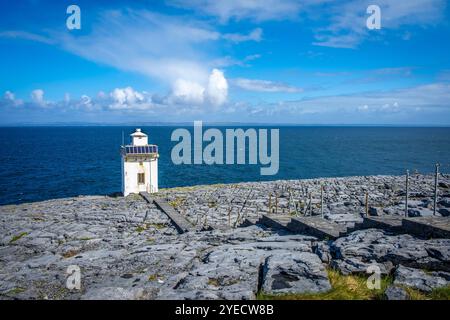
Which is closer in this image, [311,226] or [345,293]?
[345,293]

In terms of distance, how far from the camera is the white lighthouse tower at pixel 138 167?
34.5 meters

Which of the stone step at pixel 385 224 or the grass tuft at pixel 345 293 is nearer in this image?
the grass tuft at pixel 345 293

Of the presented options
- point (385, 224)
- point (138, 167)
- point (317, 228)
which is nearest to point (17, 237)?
point (317, 228)

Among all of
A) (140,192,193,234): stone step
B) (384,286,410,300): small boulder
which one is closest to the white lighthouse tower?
(140,192,193,234): stone step

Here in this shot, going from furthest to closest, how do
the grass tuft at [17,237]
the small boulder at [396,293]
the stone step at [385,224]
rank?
the grass tuft at [17,237]
the stone step at [385,224]
the small boulder at [396,293]

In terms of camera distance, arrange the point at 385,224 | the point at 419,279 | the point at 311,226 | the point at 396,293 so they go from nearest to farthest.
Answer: the point at 396,293, the point at 419,279, the point at 385,224, the point at 311,226

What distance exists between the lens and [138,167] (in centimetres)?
3494

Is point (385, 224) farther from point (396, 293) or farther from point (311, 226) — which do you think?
point (396, 293)

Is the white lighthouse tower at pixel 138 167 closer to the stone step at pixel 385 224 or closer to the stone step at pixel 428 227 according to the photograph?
the stone step at pixel 385 224

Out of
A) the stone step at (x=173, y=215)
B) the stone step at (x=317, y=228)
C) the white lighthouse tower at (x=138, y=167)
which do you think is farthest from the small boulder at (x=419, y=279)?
the white lighthouse tower at (x=138, y=167)

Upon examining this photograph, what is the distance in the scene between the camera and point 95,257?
1104 centimetres

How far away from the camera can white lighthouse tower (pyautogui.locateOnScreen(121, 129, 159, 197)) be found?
1357 inches
